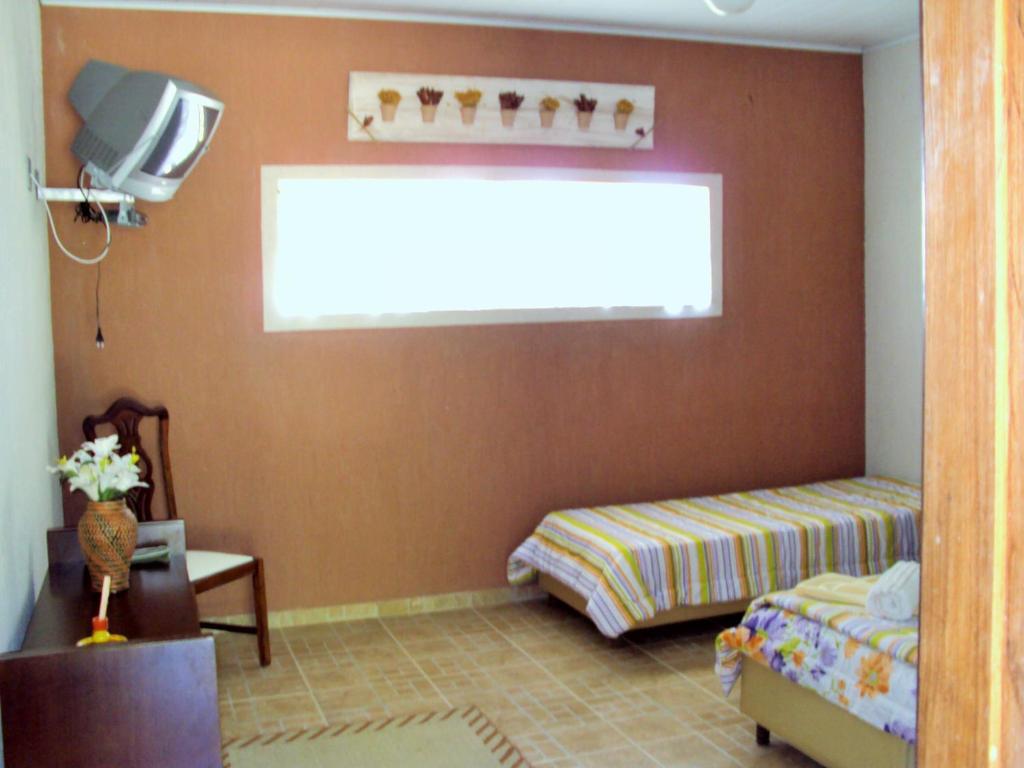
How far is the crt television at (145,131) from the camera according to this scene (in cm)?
360

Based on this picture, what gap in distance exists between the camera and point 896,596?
117 inches

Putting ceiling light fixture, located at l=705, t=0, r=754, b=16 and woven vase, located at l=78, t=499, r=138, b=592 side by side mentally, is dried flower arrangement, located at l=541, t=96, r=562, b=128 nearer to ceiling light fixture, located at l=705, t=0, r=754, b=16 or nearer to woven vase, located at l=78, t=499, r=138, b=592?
ceiling light fixture, located at l=705, t=0, r=754, b=16

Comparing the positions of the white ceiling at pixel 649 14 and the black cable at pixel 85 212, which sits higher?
the white ceiling at pixel 649 14

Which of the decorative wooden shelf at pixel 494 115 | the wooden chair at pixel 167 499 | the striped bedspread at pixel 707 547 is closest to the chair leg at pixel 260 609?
the wooden chair at pixel 167 499

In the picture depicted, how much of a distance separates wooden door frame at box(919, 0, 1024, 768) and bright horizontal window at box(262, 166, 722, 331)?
385 cm

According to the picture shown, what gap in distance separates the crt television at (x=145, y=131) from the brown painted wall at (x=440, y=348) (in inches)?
12.2

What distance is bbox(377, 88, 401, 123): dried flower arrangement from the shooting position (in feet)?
14.9

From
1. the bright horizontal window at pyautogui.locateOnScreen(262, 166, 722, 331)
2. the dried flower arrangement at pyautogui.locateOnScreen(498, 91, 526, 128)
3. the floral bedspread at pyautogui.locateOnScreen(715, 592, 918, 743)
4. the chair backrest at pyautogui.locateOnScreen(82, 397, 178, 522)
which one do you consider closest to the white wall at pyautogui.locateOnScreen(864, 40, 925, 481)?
the bright horizontal window at pyautogui.locateOnScreen(262, 166, 722, 331)

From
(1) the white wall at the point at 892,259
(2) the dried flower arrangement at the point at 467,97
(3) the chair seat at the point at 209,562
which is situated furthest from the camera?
(1) the white wall at the point at 892,259

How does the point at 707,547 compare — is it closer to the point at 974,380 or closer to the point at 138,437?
the point at 138,437

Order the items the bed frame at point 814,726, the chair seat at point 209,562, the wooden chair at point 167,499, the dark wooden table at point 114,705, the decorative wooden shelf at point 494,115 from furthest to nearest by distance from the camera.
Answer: the decorative wooden shelf at point 494,115
the wooden chair at point 167,499
the chair seat at point 209,562
the bed frame at point 814,726
the dark wooden table at point 114,705

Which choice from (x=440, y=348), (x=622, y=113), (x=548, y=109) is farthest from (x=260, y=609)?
(x=622, y=113)

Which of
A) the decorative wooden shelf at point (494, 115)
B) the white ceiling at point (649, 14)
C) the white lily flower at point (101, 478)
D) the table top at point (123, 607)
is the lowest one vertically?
the table top at point (123, 607)

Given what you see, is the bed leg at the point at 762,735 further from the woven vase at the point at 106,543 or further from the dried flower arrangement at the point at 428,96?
the dried flower arrangement at the point at 428,96
